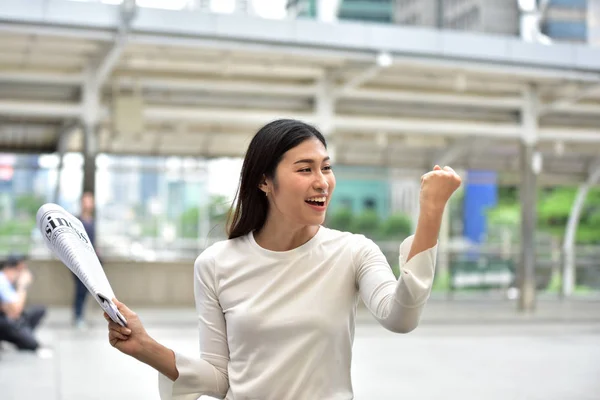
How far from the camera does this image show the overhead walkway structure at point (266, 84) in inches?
482

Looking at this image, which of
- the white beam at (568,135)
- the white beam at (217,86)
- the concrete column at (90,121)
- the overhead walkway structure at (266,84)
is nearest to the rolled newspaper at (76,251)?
the overhead walkway structure at (266,84)

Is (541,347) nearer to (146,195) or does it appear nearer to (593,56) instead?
(593,56)

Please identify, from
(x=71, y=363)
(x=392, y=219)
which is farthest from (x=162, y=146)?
(x=71, y=363)

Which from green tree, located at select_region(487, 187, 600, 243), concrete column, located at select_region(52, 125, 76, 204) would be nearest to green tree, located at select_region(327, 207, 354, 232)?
concrete column, located at select_region(52, 125, 76, 204)

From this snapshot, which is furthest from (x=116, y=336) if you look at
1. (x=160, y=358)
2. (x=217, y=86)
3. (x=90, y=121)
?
(x=217, y=86)

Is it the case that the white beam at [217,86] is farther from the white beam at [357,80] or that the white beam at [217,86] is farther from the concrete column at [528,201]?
the concrete column at [528,201]

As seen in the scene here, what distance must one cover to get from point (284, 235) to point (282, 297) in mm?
171

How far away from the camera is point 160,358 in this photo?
7.48 feet

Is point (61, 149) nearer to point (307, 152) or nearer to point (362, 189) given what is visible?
point (362, 189)

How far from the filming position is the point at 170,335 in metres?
12.1

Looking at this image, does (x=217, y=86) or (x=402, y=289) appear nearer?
(x=402, y=289)

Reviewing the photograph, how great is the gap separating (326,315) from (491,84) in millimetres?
14438

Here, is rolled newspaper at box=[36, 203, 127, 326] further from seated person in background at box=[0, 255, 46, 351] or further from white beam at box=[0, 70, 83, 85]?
white beam at box=[0, 70, 83, 85]

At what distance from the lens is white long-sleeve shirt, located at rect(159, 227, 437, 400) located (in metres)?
2.28
